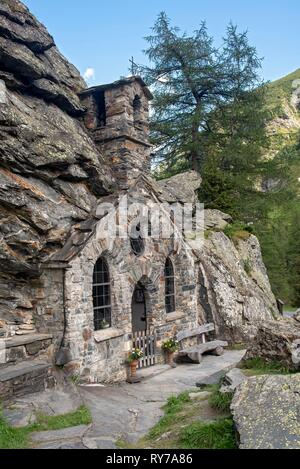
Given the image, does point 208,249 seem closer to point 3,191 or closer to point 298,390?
point 3,191

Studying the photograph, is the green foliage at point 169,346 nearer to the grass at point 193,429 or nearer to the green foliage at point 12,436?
the grass at point 193,429

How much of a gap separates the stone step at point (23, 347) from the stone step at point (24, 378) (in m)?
0.16

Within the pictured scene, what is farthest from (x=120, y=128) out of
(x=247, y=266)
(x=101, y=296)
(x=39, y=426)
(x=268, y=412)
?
(x=268, y=412)

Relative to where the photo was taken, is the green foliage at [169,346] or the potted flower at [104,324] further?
the green foliage at [169,346]

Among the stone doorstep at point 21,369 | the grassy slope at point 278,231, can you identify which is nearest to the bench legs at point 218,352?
the stone doorstep at point 21,369

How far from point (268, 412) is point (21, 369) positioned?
5.05 metres

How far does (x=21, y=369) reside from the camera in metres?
8.17

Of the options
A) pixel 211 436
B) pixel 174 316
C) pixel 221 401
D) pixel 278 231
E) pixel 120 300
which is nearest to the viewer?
pixel 211 436

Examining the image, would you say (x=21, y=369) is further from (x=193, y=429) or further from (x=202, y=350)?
(x=202, y=350)

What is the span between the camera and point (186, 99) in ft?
71.5

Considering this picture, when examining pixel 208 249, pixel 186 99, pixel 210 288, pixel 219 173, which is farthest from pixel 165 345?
pixel 186 99

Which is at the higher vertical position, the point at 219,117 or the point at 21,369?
the point at 219,117

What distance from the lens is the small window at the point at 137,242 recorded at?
12.1 metres
